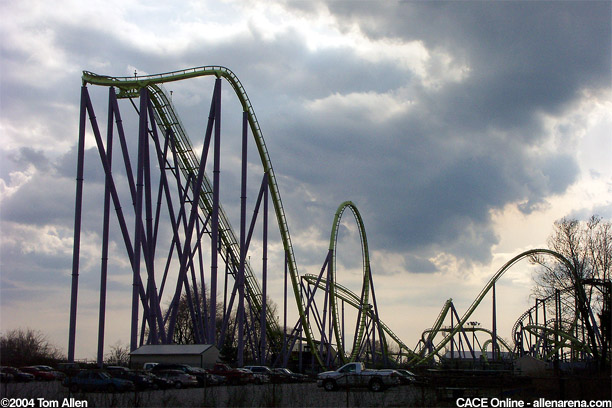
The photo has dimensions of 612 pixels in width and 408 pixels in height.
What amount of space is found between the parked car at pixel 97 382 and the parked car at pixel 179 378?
10.7ft

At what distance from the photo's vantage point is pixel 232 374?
25.8 metres

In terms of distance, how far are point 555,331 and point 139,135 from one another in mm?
28016

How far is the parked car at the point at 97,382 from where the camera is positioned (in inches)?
683

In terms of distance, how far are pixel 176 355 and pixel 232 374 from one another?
2.44 m

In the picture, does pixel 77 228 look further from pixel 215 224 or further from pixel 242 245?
pixel 242 245

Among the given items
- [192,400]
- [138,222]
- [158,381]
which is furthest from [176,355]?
[192,400]

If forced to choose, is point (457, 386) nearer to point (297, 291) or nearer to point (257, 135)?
point (257, 135)

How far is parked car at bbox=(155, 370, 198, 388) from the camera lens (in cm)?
2309

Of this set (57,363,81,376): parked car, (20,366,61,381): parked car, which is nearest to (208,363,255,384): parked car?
(57,363,81,376): parked car

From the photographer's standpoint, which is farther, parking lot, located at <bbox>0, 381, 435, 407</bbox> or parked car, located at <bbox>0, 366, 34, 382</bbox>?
parked car, located at <bbox>0, 366, 34, 382</bbox>

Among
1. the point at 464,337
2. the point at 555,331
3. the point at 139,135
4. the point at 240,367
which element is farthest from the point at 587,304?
the point at 139,135

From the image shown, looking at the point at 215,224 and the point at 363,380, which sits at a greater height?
the point at 215,224

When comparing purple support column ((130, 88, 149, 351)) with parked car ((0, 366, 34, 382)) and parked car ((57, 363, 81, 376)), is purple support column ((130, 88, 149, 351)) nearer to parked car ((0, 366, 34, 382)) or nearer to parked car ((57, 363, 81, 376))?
parked car ((57, 363, 81, 376))

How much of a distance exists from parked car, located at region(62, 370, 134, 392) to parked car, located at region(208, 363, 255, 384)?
6240mm
